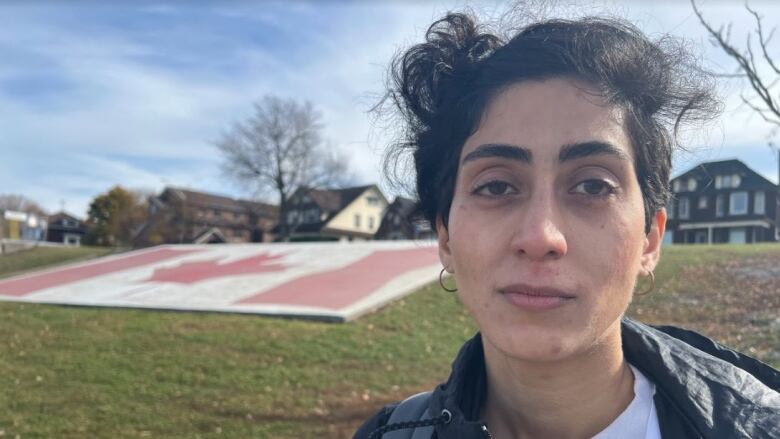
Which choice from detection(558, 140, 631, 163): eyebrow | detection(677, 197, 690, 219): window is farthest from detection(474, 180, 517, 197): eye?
detection(677, 197, 690, 219): window

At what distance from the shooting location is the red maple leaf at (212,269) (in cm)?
1270

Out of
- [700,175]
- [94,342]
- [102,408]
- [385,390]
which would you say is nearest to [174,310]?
[94,342]

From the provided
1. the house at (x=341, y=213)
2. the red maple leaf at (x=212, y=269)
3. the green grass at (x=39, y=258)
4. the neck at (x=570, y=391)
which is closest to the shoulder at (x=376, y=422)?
the neck at (x=570, y=391)

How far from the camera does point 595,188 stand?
1.30 m

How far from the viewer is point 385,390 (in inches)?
245

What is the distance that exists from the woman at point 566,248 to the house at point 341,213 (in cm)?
5169

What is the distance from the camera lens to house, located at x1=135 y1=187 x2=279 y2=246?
41656 millimetres

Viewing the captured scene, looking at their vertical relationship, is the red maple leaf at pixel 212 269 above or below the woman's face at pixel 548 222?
below

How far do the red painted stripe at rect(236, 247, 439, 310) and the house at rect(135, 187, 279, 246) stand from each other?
31.5 m

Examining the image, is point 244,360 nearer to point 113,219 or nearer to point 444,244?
point 444,244

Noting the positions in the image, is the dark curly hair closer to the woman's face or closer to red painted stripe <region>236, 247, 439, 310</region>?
the woman's face

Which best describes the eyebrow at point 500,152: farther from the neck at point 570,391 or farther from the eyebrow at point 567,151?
the neck at point 570,391

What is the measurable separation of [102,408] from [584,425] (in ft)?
18.9

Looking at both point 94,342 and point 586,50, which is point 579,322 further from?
point 94,342
